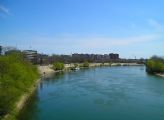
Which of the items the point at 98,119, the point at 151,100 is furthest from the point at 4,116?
the point at 151,100

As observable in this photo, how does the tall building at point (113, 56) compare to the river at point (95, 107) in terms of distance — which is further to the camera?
the tall building at point (113, 56)

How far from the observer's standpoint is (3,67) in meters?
24.2

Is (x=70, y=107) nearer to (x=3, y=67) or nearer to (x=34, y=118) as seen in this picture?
(x=34, y=118)

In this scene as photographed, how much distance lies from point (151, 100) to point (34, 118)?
479 inches

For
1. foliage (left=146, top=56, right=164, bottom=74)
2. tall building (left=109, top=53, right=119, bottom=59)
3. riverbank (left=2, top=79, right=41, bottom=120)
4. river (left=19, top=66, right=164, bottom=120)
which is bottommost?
river (left=19, top=66, right=164, bottom=120)

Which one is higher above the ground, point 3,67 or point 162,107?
point 3,67

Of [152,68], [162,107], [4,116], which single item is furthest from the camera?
[152,68]

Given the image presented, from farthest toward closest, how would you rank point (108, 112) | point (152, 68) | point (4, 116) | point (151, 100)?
point (152, 68)
point (151, 100)
point (108, 112)
point (4, 116)

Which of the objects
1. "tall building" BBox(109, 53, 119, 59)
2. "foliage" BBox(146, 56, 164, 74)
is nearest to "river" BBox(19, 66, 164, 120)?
"foliage" BBox(146, 56, 164, 74)

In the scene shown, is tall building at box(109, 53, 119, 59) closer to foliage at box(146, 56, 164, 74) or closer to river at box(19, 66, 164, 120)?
foliage at box(146, 56, 164, 74)

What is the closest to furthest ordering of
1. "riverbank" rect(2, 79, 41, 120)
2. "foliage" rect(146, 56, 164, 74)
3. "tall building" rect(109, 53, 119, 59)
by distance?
"riverbank" rect(2, 79, 41, 120), "foliage" rect(146, 56, 164, 74), "tall building" rect(109, 53, 119, 59)

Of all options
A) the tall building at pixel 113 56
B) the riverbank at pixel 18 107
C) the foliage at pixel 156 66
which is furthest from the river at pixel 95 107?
the tall building at pixel 113 56

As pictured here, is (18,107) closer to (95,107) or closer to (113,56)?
(95,107)

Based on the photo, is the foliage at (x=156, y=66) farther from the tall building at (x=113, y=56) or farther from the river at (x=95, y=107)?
the tall building at (x=113, y=56)
